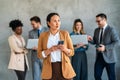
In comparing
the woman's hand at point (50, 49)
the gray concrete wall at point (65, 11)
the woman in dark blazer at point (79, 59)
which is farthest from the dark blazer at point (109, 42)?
the woman's hand at point (50, 49)

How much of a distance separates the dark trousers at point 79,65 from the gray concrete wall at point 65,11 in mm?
596

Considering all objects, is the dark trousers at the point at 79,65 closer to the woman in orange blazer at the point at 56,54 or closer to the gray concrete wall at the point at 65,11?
the gray concrete wall at the point at 65,11

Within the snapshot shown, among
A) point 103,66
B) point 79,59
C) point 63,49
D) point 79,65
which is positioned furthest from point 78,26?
point 63,49

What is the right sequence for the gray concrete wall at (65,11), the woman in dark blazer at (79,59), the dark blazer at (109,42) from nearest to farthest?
the dark blazer at (109,42) < the woman in dark blazer at (79,59) < the gray concrete wall at (65,11)

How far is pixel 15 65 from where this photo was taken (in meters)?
4.30

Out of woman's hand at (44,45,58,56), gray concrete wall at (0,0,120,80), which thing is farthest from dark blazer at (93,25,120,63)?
woman's hand at (44,45,58,56)

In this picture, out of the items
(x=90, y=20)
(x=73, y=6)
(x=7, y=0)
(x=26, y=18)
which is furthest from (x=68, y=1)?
(x=7, y=0)

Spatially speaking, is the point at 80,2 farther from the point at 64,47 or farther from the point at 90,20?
the point at 64,47

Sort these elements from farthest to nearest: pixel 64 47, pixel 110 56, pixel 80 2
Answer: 1. pixel 80 2
2. pixel 110 56
3. pixel 64 47

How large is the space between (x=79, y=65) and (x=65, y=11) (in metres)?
1.22

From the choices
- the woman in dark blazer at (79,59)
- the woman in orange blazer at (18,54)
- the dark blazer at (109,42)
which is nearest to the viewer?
the dark blazer at (109,42)

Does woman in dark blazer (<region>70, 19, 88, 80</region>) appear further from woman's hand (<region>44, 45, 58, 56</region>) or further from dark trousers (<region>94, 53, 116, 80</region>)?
woman's hand (<region>44, 45, 58, 56</region>)

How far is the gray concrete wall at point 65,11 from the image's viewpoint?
498cm

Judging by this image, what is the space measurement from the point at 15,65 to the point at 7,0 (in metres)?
1.51
